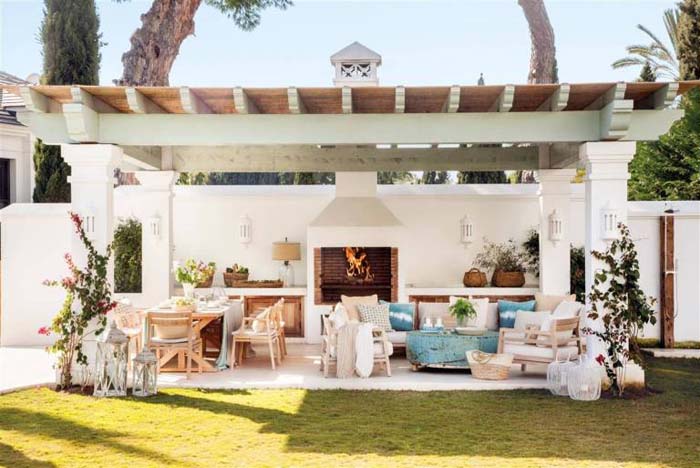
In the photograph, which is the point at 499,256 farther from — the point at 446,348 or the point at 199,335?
the point at 199,335

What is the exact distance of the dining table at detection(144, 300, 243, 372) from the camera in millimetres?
10578

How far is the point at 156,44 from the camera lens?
16.9 metres

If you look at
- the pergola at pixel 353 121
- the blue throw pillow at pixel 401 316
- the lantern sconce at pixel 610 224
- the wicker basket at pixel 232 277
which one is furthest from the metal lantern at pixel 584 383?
the wicker basket at pixel 232 277

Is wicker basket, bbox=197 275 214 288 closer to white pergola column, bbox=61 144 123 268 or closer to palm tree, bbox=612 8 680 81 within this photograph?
white pergola column, bbox=61 144 123 268

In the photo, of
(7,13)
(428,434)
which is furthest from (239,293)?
(7,13)

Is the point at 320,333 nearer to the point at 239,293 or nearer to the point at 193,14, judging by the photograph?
the point at 239,293

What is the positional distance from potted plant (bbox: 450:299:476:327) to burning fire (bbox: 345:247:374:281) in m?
3.59

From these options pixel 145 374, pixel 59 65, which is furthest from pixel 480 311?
pixel 59 65

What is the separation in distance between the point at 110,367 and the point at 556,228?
780cm

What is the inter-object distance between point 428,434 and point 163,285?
7.51m

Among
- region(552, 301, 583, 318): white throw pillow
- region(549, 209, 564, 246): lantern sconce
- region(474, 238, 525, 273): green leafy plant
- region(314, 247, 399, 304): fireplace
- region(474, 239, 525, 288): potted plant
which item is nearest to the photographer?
region(552, 301, 583, 318): white throw pillow

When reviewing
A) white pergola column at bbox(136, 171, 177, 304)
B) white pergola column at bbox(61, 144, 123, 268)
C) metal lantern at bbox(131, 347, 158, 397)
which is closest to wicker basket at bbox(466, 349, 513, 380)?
metal lantern at bbox(131, 347, 158, 397)

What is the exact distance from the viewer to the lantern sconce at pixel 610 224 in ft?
30.7

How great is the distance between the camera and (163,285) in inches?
541
